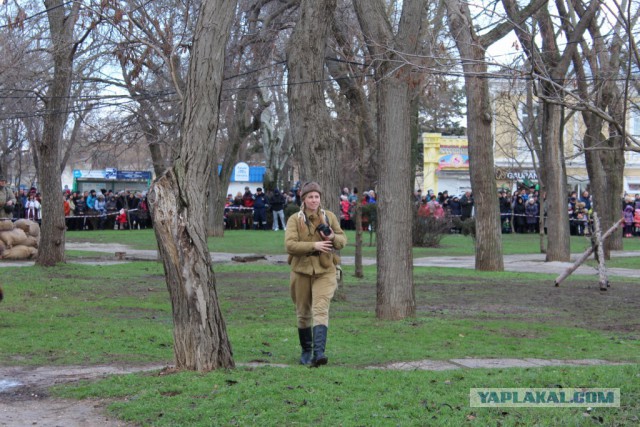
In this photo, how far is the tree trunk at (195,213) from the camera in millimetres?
7934

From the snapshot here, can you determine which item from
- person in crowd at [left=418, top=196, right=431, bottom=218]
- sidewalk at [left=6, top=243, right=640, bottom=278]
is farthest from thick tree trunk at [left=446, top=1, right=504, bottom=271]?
person in crowd at [left=418, top=196, right=431, bottom=218]

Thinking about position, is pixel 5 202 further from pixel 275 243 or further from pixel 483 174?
pixel 483 174

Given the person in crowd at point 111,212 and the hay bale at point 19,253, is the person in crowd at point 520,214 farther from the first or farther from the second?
the hay bale at point 19,253

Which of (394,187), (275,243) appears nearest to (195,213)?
(394,187)

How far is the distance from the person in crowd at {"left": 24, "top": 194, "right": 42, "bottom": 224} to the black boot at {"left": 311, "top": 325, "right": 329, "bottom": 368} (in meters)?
31.8

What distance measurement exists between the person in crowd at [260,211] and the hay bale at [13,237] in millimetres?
17127

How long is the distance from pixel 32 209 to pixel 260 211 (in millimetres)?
10044

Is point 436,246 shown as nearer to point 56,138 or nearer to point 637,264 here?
point 637,264

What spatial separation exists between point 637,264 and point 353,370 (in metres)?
17.7

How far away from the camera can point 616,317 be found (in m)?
13.6

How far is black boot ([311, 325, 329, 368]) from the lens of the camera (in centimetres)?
869

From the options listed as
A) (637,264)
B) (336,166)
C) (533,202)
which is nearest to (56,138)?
(336,166)

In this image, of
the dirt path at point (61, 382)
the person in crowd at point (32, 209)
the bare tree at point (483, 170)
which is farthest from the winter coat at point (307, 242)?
the person in crowd at point (32, 209)

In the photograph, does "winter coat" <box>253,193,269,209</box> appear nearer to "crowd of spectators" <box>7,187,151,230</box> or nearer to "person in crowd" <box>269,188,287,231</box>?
"person in crowd" <box>269,188,287,231</box>
